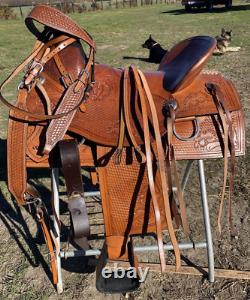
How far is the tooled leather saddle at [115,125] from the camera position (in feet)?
5.29

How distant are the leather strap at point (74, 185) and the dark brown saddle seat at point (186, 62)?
0.59 m

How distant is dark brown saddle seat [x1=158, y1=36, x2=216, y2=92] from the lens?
178cm

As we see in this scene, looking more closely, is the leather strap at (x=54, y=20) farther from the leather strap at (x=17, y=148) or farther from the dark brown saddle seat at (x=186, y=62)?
the dark brown saddle seat at (x=186, y=62)

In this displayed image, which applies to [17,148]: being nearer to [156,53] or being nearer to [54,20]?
[54,20]

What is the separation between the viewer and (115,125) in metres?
1.67

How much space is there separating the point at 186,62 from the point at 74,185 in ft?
2.95

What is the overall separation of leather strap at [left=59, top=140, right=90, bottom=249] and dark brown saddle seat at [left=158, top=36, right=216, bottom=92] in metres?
0.59

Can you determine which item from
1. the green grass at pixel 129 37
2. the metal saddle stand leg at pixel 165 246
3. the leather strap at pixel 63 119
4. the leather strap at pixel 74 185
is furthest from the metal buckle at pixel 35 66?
the green grass at pixel 129 37

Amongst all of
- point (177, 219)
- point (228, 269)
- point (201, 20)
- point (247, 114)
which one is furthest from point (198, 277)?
point (201, 20)

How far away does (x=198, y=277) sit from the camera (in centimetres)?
221

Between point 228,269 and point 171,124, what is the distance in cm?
114

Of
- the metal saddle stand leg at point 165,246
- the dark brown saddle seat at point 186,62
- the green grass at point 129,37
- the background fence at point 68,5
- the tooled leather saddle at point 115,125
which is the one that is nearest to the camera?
the tooled leather saddle at point 115,125

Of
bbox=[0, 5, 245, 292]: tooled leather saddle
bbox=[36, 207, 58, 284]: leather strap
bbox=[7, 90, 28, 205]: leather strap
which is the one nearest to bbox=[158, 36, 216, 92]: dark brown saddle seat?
bbox=[0, 5, 245, 292]: tooled leather saddle

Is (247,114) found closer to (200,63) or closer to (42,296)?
(200,63)
